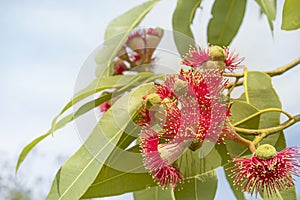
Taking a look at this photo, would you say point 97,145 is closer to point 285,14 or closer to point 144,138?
point 144,138

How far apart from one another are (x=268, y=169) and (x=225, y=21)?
685 mm

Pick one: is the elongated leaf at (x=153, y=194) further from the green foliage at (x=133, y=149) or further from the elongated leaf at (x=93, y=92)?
the elongated leaf at (x=93, y=92)

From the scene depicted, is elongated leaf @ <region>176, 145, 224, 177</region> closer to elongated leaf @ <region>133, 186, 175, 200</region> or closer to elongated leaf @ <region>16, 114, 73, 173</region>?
elongated leaf @ <region>133, 186, 175, 200</region>

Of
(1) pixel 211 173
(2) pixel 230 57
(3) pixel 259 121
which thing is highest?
(2) pixel 230 57

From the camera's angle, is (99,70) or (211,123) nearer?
(211,123)

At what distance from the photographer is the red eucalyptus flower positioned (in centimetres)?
93

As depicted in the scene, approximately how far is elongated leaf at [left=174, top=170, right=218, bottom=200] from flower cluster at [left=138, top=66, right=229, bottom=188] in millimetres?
103

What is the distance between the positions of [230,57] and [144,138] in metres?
0.24

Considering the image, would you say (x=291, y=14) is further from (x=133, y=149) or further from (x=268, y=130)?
(x=133, y=149)

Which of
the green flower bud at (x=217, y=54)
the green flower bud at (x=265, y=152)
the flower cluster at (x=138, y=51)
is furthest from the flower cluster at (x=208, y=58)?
the flower cluster at (x=138, y=51)

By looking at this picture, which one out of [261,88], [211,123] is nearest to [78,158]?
[211,123]

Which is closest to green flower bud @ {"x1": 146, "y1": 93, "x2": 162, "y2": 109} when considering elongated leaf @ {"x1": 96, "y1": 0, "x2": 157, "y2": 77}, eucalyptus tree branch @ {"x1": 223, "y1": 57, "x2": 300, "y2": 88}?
eucalyptus tree branch @ {"x1": 223, "y1": 57, "x2": 300, "y2": 88}

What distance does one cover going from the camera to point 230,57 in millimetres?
1034

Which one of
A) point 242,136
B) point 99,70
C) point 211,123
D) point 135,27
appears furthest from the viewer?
point 135,27
